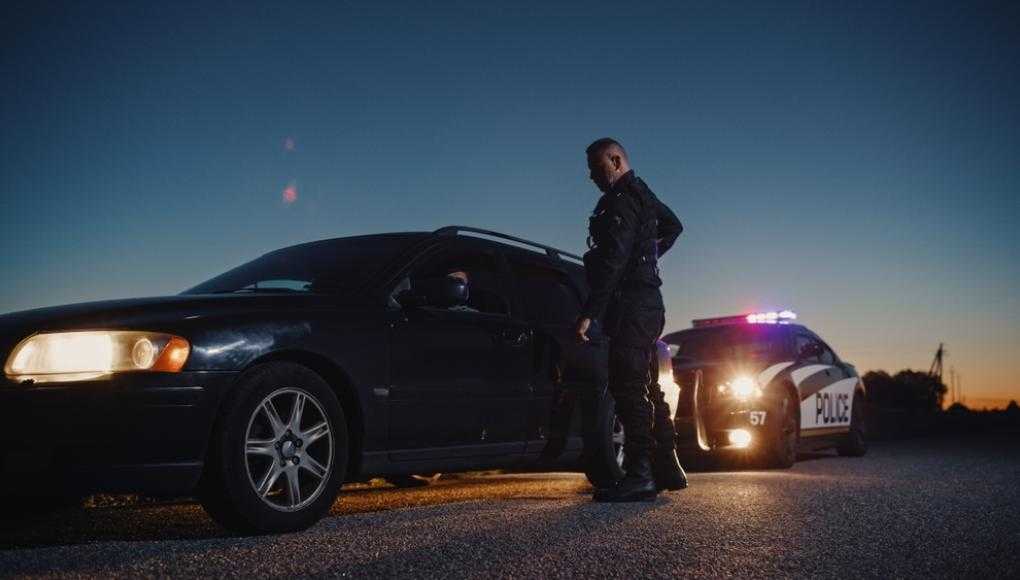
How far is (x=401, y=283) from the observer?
5.40m

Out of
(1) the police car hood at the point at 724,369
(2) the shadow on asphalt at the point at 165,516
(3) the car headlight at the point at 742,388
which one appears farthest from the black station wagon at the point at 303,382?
(1) the police car hood at the point at 724,369

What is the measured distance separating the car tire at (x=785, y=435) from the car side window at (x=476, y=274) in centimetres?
458

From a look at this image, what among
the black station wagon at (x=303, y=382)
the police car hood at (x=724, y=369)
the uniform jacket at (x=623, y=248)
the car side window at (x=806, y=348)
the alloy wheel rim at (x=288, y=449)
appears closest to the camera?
the black station wagon at (x=303, y=382)

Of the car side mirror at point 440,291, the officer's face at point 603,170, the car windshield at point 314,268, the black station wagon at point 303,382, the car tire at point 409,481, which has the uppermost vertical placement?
the officer's face at point 603,170

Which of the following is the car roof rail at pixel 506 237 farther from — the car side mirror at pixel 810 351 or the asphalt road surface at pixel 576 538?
the car side mirror at pixel 810 351

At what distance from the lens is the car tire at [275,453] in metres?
4.21

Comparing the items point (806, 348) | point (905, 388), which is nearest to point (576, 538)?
point (806, 348)

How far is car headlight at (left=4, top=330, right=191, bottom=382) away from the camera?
4.01 meters

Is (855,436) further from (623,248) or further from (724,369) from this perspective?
(623,248)

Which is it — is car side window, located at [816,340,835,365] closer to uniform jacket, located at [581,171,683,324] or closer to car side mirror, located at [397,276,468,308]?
uniform jacket, located at [581,171,683,324]

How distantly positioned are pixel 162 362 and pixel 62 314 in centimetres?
54

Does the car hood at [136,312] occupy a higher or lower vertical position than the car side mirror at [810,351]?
lower

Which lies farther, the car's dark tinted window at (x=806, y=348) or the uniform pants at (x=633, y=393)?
the car's dark tinted window at (x=806, y=348)

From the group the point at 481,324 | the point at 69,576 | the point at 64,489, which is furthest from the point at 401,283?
the point at 69,576
